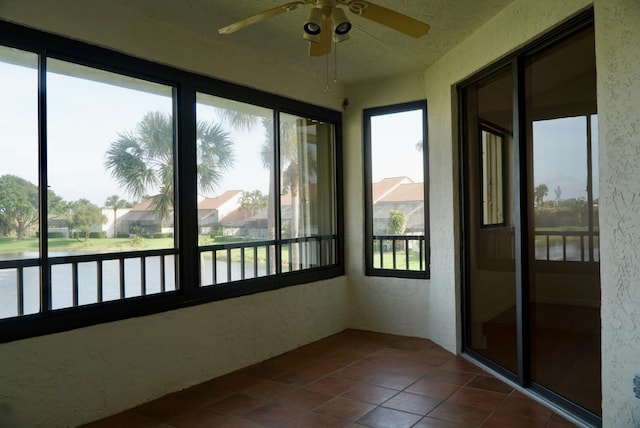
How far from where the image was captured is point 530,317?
3004 mm

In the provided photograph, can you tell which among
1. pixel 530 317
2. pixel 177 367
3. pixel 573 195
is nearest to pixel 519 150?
pixel 573 195

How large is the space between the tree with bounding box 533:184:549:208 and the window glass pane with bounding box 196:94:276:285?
7.39 ft

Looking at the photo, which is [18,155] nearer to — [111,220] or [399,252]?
[111,220]

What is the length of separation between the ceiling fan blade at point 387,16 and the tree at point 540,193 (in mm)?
1285

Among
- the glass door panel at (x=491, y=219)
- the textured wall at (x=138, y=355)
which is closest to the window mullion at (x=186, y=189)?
the textured wall at (x=138, y=355)

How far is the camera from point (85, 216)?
2848 millimetres

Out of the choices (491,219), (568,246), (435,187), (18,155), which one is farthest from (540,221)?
(18,155)

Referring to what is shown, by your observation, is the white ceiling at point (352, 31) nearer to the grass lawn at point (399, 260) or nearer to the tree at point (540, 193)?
the tree at point (540, 193)

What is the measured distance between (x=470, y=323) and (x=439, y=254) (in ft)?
2.18

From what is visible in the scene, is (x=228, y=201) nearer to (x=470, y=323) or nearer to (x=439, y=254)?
(x=439, y=254)

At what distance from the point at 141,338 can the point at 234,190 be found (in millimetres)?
1414

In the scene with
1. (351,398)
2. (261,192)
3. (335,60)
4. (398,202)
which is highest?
(335,60)

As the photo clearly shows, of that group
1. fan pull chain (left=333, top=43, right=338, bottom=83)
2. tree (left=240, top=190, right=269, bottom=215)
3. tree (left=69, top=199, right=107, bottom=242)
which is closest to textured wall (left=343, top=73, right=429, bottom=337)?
fan pull chain (left=333, top=43, right=338, bottom=83)

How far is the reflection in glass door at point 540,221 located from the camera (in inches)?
98.9
